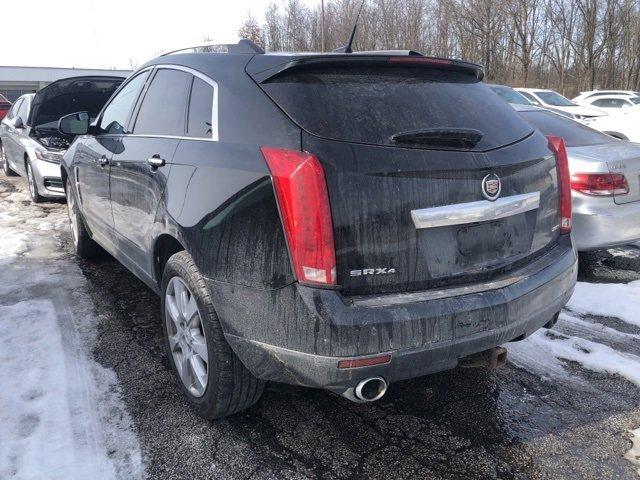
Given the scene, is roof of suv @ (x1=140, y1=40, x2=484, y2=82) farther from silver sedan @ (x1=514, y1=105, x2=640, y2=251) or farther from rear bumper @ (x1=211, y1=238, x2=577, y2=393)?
silver sedan @ (x1=514, y1=105, x2=640, y2=251)

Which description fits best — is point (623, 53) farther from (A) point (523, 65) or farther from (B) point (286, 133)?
(B) point (286, 133)

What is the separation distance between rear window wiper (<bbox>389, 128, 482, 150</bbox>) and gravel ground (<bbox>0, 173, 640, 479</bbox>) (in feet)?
4.61

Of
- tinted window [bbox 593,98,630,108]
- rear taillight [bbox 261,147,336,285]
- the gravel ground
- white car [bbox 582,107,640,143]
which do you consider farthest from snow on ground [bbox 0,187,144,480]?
tinted window [bbox 593,98,630,108]

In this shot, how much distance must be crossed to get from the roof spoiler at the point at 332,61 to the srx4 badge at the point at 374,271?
93cm

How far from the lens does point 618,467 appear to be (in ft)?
8.19

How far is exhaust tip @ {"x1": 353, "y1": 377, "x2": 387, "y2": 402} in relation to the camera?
7.28 ft

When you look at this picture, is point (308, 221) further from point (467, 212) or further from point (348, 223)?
point (467, 212)

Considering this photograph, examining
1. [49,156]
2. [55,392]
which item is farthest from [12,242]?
[55,392]

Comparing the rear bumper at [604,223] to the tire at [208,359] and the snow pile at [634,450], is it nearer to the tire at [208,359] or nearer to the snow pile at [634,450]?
the snow pile at [634,450]

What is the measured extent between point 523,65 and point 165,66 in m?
44.3

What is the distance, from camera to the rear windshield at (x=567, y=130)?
5418mm

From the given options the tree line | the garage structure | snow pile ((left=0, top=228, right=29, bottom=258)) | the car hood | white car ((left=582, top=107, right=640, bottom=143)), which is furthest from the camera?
the garage structure

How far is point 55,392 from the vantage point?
10.1 ft

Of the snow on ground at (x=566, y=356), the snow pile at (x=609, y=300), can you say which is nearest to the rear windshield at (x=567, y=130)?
the snow pile at (x=609, y=300)
